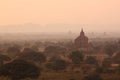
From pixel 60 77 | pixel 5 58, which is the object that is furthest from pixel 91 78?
pixel 5 58

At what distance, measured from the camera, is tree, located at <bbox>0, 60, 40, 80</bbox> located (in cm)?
3331

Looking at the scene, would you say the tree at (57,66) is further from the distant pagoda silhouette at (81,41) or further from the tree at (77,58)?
the distant pagoda silhouette at (81,41)

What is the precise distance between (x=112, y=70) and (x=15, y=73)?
44.9ft

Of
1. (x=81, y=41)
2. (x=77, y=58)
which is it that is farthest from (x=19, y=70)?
(x=81, y=41)

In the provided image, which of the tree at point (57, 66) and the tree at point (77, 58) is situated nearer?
the tree at point (57, 66)

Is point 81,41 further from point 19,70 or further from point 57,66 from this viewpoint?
point 19,70

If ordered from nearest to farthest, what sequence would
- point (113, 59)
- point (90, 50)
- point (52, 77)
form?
1. point (52, 77)
2. point (113, 59)
3. point (90, 50)

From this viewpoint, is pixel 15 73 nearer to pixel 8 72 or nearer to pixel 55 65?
pixel 8 72

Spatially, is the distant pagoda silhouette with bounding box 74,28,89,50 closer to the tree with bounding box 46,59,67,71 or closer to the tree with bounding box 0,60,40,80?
the tree with bounding box 46,59,67,71

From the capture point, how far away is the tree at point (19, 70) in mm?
33312

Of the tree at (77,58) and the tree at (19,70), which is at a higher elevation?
the tree at (19,70)

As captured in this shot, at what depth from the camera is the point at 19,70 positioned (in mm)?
33750

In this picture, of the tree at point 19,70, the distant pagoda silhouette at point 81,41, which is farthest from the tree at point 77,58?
the distant pagoda silhouette at point 81,41

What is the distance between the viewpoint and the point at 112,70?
4244 centimetres
